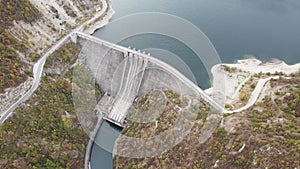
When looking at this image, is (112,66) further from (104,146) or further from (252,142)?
(252,142)

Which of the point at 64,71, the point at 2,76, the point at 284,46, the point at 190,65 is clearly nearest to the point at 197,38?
the point at 190,65

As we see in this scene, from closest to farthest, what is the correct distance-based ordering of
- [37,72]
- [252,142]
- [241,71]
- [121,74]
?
[252,142], [37,72], [241,71], [121,74]

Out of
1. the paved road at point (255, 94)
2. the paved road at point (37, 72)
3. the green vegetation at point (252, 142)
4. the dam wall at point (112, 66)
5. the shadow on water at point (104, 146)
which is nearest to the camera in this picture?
the green vegetation at point (252, 142)

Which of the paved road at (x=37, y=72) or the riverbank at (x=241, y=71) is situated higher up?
the riverbank at (x=241, y=71)

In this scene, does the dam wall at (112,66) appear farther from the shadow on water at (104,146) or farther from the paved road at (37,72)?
the shadow on water at (104,146)

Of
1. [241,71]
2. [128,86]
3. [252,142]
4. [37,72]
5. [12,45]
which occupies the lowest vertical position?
[37,72]

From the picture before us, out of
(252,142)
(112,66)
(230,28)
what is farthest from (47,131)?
(230,28)

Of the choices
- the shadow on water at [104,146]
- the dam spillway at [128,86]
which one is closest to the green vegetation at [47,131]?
the shadow on water at [104,146]
